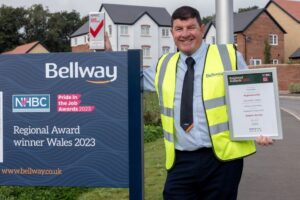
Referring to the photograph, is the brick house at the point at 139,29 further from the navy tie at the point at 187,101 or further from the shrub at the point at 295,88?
the navy tie at the point at 187,101

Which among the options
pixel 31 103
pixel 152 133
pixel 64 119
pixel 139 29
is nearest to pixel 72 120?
pixel 64 119

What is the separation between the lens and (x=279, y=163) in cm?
1088

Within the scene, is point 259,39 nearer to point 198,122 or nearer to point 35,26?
point 35,26

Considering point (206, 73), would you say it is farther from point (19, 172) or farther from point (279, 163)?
point (279, 163)

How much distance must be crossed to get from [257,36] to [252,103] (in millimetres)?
59403

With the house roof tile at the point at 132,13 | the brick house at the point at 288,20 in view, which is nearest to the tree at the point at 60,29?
the house roof tile at the point at 132,13

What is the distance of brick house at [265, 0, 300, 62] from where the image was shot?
68.4 metres

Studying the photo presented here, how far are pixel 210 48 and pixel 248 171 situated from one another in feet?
19.4

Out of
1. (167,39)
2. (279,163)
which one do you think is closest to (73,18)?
(167,39)

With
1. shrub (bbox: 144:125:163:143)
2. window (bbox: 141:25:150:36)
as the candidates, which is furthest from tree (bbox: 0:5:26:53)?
shrub (bbox: 144:125:163:143)

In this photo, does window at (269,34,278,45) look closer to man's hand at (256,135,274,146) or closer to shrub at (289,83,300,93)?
shrub at (289,83,300,93)

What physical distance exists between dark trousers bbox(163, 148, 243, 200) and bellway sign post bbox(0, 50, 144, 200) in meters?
1.08

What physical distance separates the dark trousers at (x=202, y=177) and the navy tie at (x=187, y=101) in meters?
0.22

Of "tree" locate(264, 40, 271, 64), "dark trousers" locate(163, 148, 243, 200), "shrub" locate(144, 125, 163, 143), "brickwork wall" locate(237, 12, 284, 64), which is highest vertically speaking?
"brickwork wall" locate(237, 12, 284, 64)
